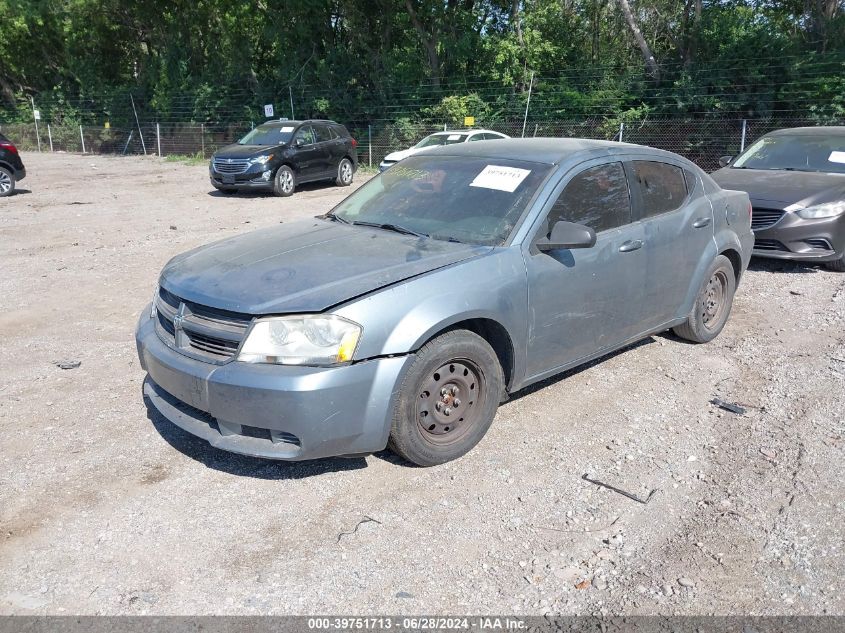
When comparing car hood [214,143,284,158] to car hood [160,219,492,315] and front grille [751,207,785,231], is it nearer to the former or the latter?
front grille [751,207,785,231]

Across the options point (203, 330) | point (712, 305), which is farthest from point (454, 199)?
point (712, 305)

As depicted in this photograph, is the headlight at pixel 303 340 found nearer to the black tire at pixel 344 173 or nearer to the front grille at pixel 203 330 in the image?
the front grille at pixel 203 330

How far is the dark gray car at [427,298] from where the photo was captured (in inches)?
137

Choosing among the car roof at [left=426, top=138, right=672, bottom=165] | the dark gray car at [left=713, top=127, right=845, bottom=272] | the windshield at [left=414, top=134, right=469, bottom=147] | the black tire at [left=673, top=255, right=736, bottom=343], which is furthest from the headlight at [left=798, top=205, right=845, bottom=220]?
the windshield at [left=414, top=134, right=469, bottom=147]

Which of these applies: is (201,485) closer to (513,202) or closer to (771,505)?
(513,202)

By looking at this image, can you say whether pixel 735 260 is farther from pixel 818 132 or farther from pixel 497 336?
pixel 818 132

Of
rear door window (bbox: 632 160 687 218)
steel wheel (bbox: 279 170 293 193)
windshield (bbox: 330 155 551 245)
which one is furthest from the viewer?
steel wheel (bbox: 279 170 293 193)

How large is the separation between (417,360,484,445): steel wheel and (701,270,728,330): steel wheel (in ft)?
8.75

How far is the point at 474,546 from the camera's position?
10.8 ft

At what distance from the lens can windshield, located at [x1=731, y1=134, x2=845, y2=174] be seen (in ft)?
29.4

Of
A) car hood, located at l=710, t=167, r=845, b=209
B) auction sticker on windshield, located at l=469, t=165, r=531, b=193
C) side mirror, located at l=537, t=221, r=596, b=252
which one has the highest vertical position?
auction sticker on windshield, located at l=469, t=165, r=531, b=193

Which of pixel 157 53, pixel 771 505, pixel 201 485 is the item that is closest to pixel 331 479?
pixel 201 485

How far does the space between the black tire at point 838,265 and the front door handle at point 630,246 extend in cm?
480

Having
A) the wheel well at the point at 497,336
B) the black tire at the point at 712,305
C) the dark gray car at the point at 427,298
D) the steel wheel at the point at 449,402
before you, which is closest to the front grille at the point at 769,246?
the black tire at the point at 712,305
